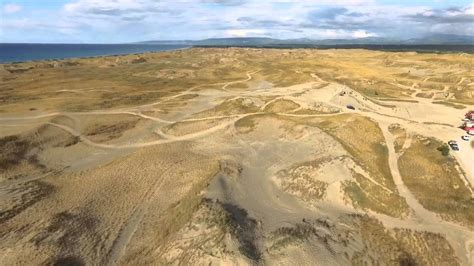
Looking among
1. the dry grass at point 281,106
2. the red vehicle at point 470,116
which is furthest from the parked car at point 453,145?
the dry grass at point 281,106

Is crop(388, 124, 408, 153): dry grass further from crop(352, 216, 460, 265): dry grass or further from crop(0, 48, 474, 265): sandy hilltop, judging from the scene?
crop(352, 216, 460, 265): dry grass

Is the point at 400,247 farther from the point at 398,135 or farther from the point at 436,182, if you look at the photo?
the point at 398,135

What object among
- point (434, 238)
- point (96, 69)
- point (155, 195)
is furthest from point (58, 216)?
point (96, 69)

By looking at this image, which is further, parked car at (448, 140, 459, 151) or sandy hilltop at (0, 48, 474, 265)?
parked car at (448, 140, 459, 151)

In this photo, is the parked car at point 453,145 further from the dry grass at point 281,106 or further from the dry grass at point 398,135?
the dry grass at point 281,106

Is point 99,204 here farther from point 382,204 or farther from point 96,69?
point 96,69

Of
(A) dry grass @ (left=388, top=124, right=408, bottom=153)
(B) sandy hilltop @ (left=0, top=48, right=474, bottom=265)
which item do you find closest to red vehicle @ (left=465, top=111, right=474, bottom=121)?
(B) sandy hilltop @ (left=0, top=48, right=474, bottom=265)

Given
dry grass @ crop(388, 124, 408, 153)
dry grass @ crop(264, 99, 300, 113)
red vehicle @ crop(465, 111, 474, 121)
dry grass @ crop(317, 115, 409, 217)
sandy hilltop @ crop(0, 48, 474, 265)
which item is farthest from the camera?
red vehicle @ crop(465, 111, 474, 121)

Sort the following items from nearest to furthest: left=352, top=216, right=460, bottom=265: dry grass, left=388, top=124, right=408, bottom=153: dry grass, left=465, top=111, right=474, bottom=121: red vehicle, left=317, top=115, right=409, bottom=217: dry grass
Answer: left=352, top=216, right=460, bottom=265: dry grass → left=317, top=115, right=409, bottom=217: dry grass → left=388, top=124, right=408, bottom=153: dry grass → left=465, top=111, right=474, bottom=121: red vehicle
